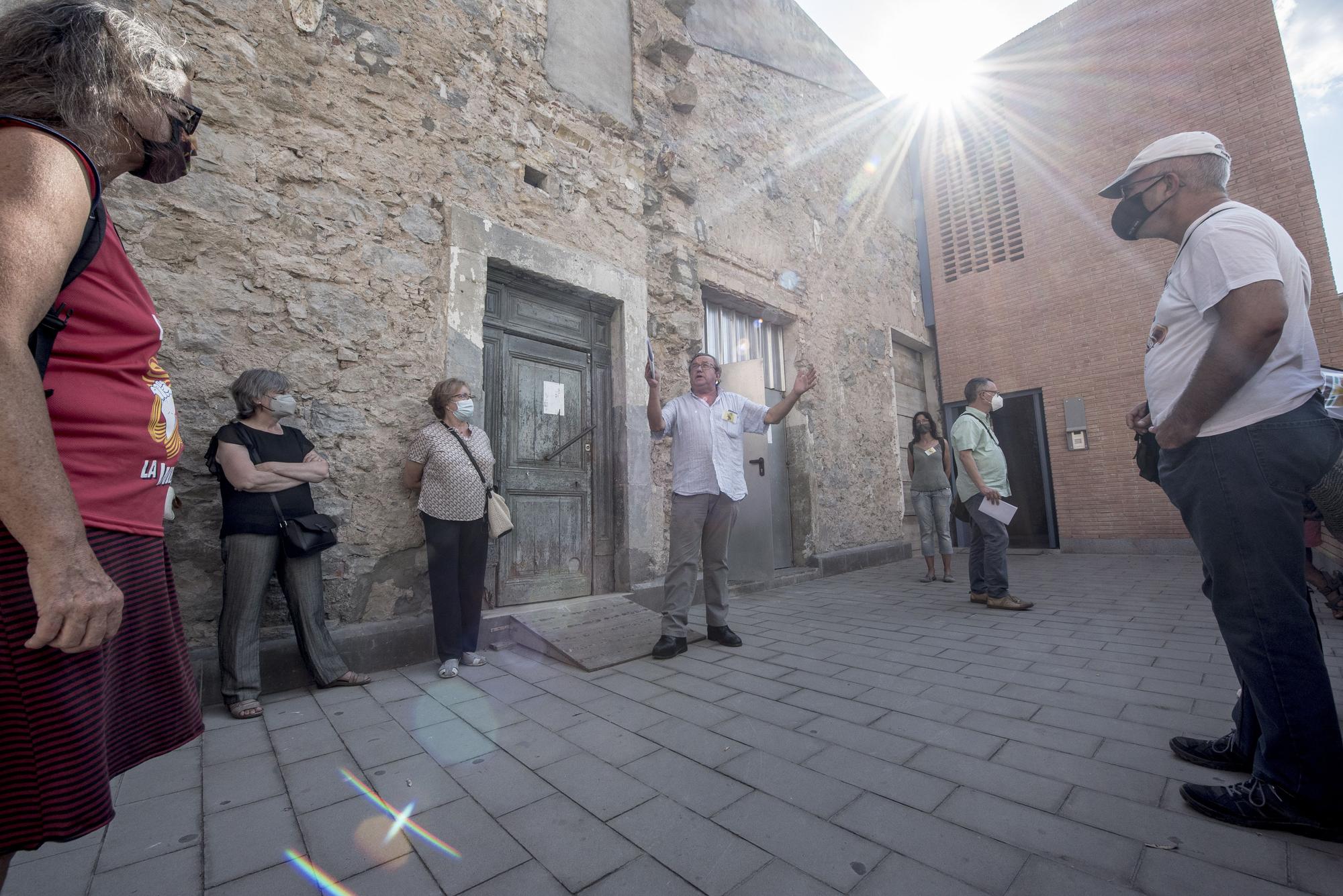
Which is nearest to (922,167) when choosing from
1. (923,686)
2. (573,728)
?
(923,686)

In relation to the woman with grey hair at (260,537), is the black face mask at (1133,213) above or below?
above

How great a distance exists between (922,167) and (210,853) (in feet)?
39.7

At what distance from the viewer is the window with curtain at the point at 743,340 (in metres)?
6.09

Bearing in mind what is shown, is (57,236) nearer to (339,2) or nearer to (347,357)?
(347,357)

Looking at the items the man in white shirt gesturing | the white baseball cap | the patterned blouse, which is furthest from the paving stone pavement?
the white baseball cap

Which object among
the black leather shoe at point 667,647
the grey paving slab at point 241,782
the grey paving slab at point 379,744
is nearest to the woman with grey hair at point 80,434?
the grey paving slab at point 241,782

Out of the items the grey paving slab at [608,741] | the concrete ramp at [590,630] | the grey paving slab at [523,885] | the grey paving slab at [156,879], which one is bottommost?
the grey paving slab at [156,879]

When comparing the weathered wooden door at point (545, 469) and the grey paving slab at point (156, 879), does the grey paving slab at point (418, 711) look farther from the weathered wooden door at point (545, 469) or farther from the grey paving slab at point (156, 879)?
the weathered wooden door at point (545, 469)

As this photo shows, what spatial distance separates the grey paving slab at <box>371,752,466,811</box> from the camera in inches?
69.1

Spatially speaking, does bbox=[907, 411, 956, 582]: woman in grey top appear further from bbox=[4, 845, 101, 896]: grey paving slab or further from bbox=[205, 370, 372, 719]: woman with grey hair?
bbox=[4, 845, 101, 896]: grey paving slab

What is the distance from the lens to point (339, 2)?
351cm

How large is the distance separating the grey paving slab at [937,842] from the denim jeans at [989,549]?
3.29m

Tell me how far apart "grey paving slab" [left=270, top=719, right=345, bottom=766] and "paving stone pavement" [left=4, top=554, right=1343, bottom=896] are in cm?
1

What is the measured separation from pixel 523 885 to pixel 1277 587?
6.74 feet
